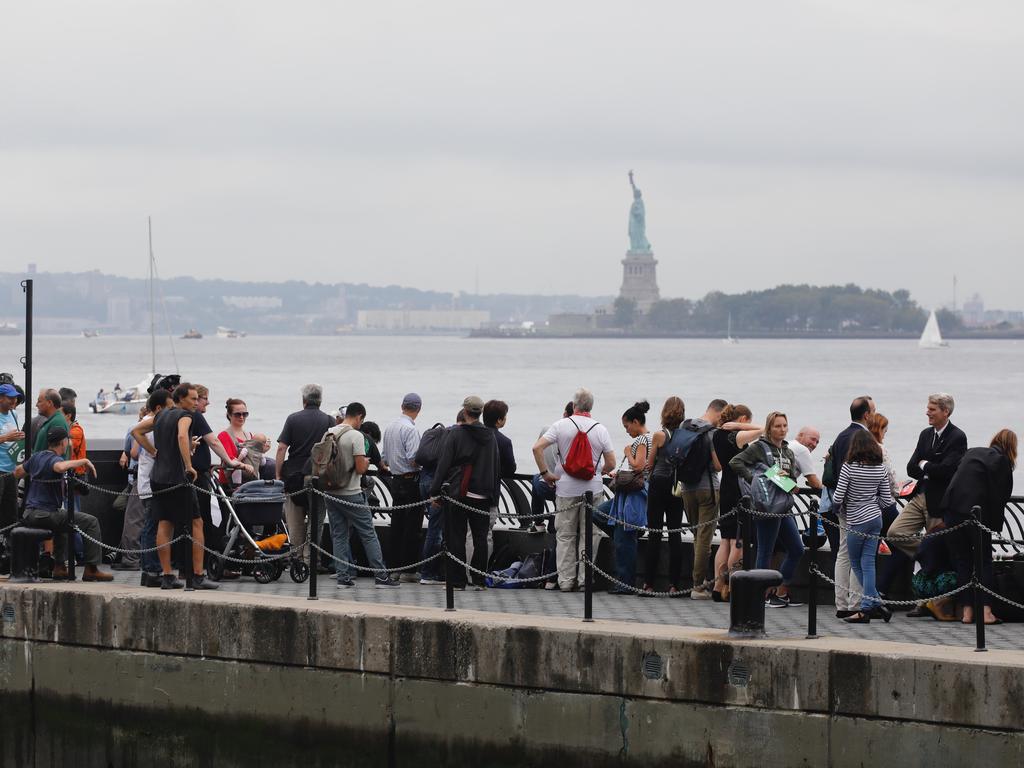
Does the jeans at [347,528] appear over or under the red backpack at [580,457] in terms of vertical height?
under

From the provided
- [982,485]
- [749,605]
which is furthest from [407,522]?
[982,485]

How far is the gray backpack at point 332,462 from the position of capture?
1424 centimetres

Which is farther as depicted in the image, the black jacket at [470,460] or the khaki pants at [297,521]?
the khaki pants at [297,521]

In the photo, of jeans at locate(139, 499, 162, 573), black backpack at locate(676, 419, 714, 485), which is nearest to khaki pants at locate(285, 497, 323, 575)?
jeans at locate(139, 499, 162, 573)

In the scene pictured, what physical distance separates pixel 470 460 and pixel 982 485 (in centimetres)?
400

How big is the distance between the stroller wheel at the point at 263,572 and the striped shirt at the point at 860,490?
4621 mm

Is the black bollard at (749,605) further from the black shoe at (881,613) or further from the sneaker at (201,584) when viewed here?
the sneaker at (201,584)

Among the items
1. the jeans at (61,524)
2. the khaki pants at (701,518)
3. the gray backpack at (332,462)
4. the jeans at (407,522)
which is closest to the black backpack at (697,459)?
the khaki pants at (701,518)

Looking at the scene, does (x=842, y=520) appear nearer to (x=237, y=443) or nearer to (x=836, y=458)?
(x=836, y=458)

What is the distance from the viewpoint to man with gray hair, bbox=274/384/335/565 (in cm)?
1473

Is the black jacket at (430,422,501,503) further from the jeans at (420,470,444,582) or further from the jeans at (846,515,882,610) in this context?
the jeans at (846,515,882,610)

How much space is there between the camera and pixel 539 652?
37.5 ft

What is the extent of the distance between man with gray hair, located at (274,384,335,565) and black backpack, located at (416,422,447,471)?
775mm

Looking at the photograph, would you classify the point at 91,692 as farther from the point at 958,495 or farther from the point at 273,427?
the point at 273,427
